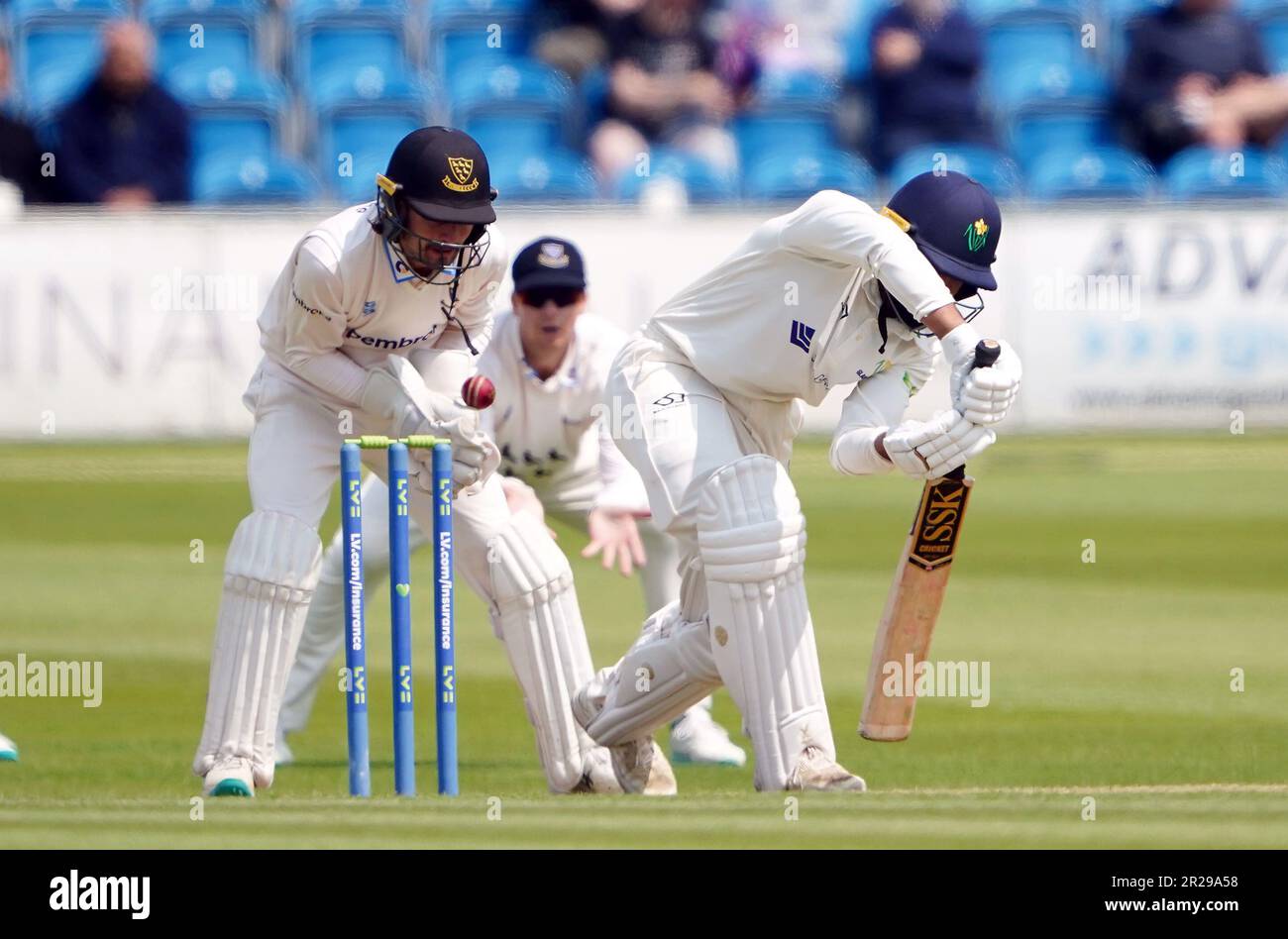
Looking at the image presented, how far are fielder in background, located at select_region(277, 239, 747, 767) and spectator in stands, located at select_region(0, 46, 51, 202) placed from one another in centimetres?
702

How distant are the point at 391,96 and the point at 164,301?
9.86 ft

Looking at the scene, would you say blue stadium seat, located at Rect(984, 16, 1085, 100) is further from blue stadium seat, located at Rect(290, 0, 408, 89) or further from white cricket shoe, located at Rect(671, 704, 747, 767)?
white cricket shoe, located at Rect(671, 704, 747, 767)

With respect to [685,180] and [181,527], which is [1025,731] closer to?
[181,527]

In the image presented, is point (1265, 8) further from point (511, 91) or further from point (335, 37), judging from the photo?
point (335, 37)

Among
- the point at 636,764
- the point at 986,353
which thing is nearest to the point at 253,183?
the point at 636,764

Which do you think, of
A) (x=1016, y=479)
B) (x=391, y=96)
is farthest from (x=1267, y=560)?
(x=391, y=96)

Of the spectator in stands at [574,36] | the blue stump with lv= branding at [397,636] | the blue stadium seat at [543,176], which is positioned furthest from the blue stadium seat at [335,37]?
the blue stump with lv= branding at [397,636]

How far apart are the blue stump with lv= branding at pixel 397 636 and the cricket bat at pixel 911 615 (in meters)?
1.04

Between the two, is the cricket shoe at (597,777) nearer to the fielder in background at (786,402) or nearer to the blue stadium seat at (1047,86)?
the fielder in background at (786,402)

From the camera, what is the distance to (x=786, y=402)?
5816 millimetres

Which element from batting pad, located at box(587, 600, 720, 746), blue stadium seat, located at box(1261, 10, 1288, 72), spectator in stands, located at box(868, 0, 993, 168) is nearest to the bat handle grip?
batting pad, located at box(587, 600, 720, 746)

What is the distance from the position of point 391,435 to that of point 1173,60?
35.8 ft

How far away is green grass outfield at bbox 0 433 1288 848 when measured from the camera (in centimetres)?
476
